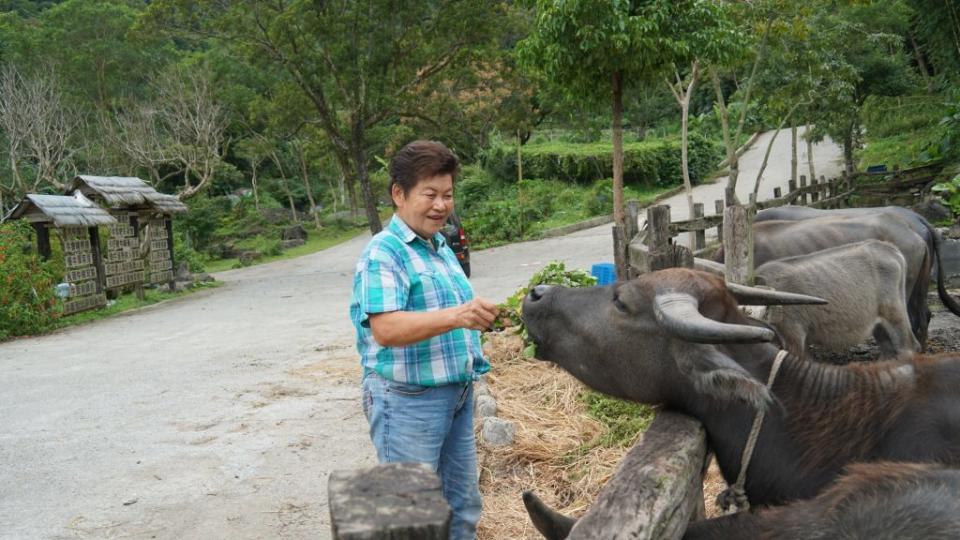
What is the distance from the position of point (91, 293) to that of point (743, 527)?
16283 millimetres

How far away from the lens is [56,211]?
14.9 m

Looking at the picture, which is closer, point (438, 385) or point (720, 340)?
point (720, 340)

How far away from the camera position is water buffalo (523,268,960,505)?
264 centimetres

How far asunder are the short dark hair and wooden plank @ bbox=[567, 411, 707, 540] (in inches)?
48.8

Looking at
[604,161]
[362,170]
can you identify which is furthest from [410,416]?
[604,161]

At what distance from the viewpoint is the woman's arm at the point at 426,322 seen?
2.71m

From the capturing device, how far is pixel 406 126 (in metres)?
36.1

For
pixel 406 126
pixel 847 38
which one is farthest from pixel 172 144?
pixel 847 38

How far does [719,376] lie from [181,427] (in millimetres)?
5760

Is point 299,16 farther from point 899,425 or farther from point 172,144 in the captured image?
point 899,425

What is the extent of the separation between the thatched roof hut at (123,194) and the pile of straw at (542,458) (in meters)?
13.2

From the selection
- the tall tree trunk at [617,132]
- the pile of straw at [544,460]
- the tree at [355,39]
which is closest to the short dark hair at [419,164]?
the pile of straw at [544,460]

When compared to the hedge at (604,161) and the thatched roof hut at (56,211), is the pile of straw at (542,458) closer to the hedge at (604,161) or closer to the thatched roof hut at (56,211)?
the thatched roof hut at (56,211)

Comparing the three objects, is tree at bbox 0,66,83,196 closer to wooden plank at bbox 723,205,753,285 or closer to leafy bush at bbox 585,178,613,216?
leafy bush at bbox 585,178,613,216
